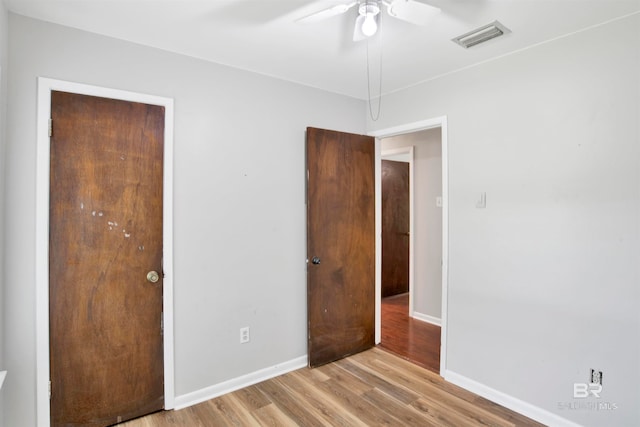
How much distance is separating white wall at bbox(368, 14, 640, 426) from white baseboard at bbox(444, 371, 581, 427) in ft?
0.09

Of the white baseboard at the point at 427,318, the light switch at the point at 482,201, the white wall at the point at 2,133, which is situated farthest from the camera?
the white baseboard at the point at 427,318

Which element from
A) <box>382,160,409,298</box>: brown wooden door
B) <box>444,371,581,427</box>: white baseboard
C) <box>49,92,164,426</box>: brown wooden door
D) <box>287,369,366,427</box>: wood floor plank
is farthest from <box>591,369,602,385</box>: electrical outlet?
<box>382,160,409,298</box>: brown wooden door

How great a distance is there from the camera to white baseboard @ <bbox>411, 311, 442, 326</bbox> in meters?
3.99

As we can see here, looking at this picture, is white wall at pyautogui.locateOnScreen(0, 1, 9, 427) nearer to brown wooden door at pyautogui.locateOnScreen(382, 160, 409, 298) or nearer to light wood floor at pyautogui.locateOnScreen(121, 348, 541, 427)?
light wood floor at pyautogui.locateOnScreen(121, 348, 541, 427)

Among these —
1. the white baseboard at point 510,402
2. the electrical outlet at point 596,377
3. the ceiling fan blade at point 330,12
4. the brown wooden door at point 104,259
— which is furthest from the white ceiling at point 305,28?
the white baseboard at point 510,402

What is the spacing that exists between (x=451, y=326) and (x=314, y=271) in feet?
3.96

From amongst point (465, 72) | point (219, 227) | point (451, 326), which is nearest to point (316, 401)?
point (451, 326)

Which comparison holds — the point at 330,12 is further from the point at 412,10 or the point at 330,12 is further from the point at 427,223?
the point at 427,223

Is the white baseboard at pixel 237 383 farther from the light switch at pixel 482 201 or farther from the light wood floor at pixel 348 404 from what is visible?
the light switch at pixel 482 201

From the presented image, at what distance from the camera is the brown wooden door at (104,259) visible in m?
1.97

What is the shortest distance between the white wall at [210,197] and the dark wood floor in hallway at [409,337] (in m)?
1.01

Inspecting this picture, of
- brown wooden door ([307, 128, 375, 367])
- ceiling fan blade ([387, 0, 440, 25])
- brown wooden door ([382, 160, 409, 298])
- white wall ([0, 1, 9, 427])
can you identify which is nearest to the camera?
ceiling fan blade ([387, 0, 440, 25])

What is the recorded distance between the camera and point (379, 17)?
6.20ft

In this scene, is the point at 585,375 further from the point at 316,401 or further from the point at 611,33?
the point at 611,33
